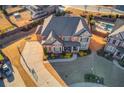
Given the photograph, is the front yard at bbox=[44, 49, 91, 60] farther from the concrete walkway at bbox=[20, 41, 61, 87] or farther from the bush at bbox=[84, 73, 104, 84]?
the bush at bbox=[84, 73, 104, 84]

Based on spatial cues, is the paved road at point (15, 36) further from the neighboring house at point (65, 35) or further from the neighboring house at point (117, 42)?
the neighboring house at point (117, 42)

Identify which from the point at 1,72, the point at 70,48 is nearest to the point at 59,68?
the point at 70,48

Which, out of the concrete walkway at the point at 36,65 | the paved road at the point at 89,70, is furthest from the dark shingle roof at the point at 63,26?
the paved road at the point at 89,70

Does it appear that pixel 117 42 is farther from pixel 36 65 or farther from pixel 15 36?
pixel 15 36

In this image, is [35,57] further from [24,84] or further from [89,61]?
[89,61]

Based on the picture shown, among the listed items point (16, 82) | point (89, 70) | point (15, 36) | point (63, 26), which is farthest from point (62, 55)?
point (15, 36)

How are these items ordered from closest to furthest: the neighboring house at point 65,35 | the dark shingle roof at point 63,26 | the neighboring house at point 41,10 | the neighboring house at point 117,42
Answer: the neighboring house at point 117,42 < the neighboring house at point 65,35 < the dark shingle roof at point 63,26 < the neighboring house at point 41,10
